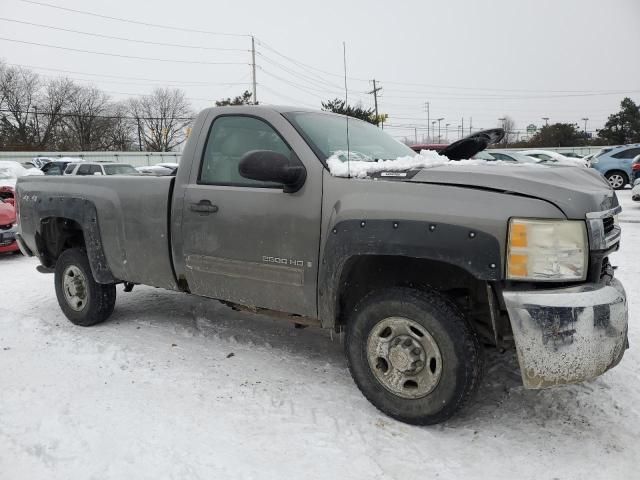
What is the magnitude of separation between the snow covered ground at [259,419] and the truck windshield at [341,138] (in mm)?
1544

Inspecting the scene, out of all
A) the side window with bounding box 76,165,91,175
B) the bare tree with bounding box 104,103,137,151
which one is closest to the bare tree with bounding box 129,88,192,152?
the bare tree with bounding box 104,103,137,151

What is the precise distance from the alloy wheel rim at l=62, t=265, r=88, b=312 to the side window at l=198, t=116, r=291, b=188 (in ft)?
5.90

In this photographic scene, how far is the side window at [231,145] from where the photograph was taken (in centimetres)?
349

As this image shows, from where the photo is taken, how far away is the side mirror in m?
2.98

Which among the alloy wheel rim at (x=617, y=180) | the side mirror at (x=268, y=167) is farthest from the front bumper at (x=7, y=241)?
the alloy wheel rim at (x=617, y=180)

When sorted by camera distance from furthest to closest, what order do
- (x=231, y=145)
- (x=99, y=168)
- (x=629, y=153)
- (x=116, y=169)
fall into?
(x=116, y=169) < (x=99, y=168) < (x=629, y=153) < (x=231, y=145)

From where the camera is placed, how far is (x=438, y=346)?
2689 mm

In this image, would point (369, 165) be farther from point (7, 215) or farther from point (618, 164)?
point (618, 164)

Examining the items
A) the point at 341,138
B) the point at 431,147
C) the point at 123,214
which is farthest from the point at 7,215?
the point at 431,147

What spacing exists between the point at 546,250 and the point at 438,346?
73cm

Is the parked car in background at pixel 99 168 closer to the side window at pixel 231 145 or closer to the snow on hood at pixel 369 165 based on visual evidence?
the side window at pixel 231 145

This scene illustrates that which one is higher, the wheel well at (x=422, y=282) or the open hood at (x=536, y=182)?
the open hood at (x=536, y=182)

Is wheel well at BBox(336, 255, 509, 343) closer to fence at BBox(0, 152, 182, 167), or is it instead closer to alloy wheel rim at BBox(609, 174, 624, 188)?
alloy wheel rim at BBox(609, 174, 624, 188)

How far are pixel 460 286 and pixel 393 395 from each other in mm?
719
